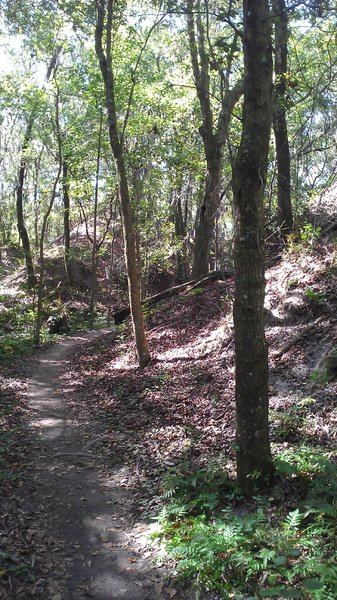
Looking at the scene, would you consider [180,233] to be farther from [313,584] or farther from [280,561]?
[313,584]

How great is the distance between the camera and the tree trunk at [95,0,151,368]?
34.7 feet

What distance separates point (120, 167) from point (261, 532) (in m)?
8.85

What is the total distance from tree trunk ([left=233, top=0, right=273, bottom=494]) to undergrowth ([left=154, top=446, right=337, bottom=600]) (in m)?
0.33

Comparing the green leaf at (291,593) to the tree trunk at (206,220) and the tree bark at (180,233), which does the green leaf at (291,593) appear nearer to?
the tree trunk at (206,220)

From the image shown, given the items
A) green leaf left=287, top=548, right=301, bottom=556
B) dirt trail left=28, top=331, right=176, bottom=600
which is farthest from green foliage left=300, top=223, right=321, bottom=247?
green leaf left=287, top=548, right=301, bottom=556

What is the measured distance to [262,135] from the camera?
15.1ft

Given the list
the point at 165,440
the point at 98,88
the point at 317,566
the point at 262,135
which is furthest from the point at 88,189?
the point at 317,566

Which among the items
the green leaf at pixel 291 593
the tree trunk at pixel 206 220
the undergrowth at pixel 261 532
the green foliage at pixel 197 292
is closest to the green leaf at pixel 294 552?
the undergrowth at pixel 261 532

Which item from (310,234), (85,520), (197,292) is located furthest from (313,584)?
(197,292)

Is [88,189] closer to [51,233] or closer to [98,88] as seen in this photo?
[98,88]

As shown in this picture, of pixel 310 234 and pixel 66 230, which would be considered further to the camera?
pixel 66 230

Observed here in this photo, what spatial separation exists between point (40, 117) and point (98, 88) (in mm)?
3967

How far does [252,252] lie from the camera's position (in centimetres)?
476

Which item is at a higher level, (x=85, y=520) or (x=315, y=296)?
(x=315, y=296)
